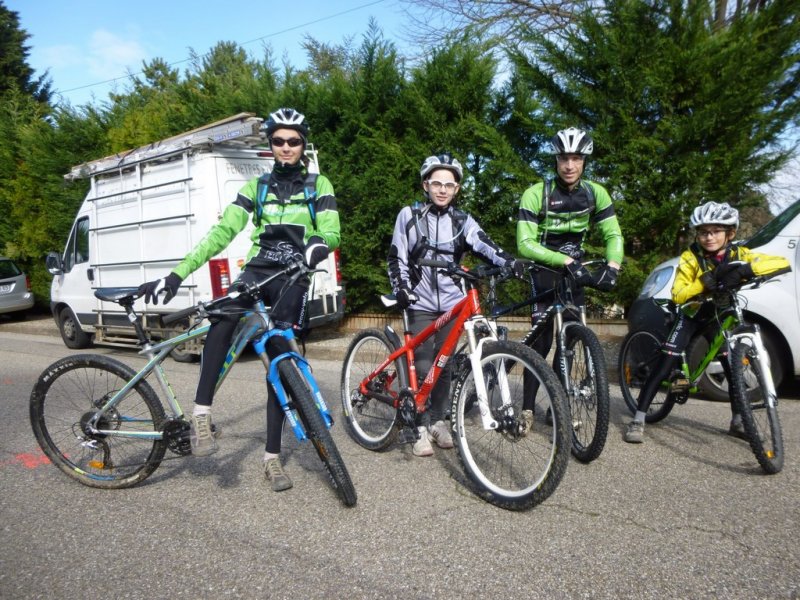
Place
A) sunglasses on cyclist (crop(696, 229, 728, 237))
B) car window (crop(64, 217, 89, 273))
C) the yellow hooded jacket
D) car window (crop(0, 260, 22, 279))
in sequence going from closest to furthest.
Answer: the yellow hooded jacket < sunglasses on cyclist (crop(696, 229, 728, 237)) < car window (crop(64, 217, 89, 273)) < car window (crop(0, 260, 22, 279))

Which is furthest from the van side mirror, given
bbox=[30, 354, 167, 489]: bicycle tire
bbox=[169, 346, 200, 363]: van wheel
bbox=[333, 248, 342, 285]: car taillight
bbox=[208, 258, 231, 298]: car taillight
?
bbox=[30, 354, 167, 489]: bicycle tire

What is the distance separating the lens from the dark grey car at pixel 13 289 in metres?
15.3

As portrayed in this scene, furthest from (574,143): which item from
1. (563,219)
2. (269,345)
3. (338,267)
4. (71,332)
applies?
(71,332)

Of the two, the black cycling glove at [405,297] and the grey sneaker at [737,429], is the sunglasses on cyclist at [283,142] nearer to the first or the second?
the black cycling glove at [405,297]

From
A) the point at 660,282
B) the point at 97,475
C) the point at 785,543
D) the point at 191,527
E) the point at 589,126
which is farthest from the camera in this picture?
the point at 589,126

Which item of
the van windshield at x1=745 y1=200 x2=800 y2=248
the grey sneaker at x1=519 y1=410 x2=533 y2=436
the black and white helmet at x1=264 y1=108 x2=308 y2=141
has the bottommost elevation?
the grey sneaker at x1=519 y1=410 x2=533 y2=436

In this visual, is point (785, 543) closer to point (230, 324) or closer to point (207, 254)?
point (230, 324)

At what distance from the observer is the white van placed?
8.26 m

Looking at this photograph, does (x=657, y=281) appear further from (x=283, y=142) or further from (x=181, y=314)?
(x=181, y=314)

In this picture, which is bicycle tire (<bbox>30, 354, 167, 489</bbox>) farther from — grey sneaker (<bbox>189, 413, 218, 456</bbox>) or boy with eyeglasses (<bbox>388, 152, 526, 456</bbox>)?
boy with eyeglasses (<bbox>388, 152, 526, 456</bbox>)

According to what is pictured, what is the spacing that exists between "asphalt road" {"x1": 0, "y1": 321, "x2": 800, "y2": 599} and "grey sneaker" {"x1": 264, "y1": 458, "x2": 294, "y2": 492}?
2.2 inches

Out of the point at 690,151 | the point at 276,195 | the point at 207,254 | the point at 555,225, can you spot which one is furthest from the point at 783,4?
the point at 207,254

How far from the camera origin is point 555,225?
4.44 meters

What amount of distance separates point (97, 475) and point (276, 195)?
2.02 m
